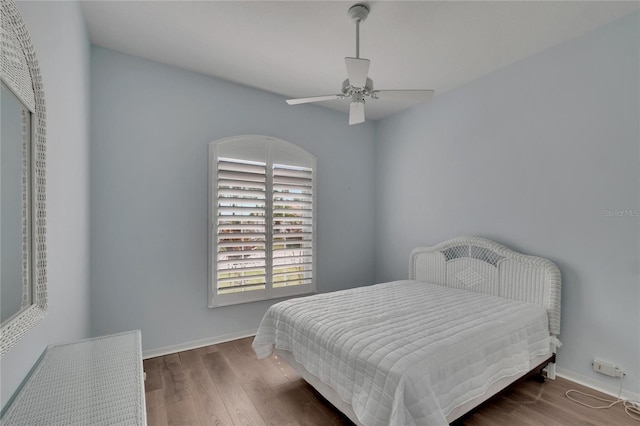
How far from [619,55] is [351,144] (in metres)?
2.67

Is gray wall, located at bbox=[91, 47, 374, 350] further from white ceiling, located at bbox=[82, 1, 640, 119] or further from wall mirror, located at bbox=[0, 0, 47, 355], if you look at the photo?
wall mirror, located at bbox=[0, 0, 47, 355]

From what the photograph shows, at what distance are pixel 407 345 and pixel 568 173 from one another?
207cm

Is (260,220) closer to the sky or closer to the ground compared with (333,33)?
closer to the ground

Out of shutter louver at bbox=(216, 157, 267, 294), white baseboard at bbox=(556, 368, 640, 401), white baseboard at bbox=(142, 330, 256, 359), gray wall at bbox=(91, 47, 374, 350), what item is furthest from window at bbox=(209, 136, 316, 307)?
white baseboard at bbox=(556, 368, 640, 401)

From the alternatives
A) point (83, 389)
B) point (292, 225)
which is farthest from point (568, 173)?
point (83, 389)

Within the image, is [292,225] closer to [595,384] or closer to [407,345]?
[407,345]

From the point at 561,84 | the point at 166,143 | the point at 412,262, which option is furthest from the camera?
the point at 412,262

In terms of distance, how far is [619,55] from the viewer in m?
2.27

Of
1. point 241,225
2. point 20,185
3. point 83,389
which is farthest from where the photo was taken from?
point 241,225

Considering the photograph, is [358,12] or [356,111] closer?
[358,12]

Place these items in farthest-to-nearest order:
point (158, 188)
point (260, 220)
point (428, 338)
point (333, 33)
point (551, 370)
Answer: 1. point (260, 220)
2. point (158, 188)
3. point (551, 370)
4. point (333, 33)
5. point (428, 338)

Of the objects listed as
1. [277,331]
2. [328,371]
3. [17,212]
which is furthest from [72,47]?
[328,371]

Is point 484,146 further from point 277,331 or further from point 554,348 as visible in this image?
point 277,331

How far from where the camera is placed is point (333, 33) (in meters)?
2.37
